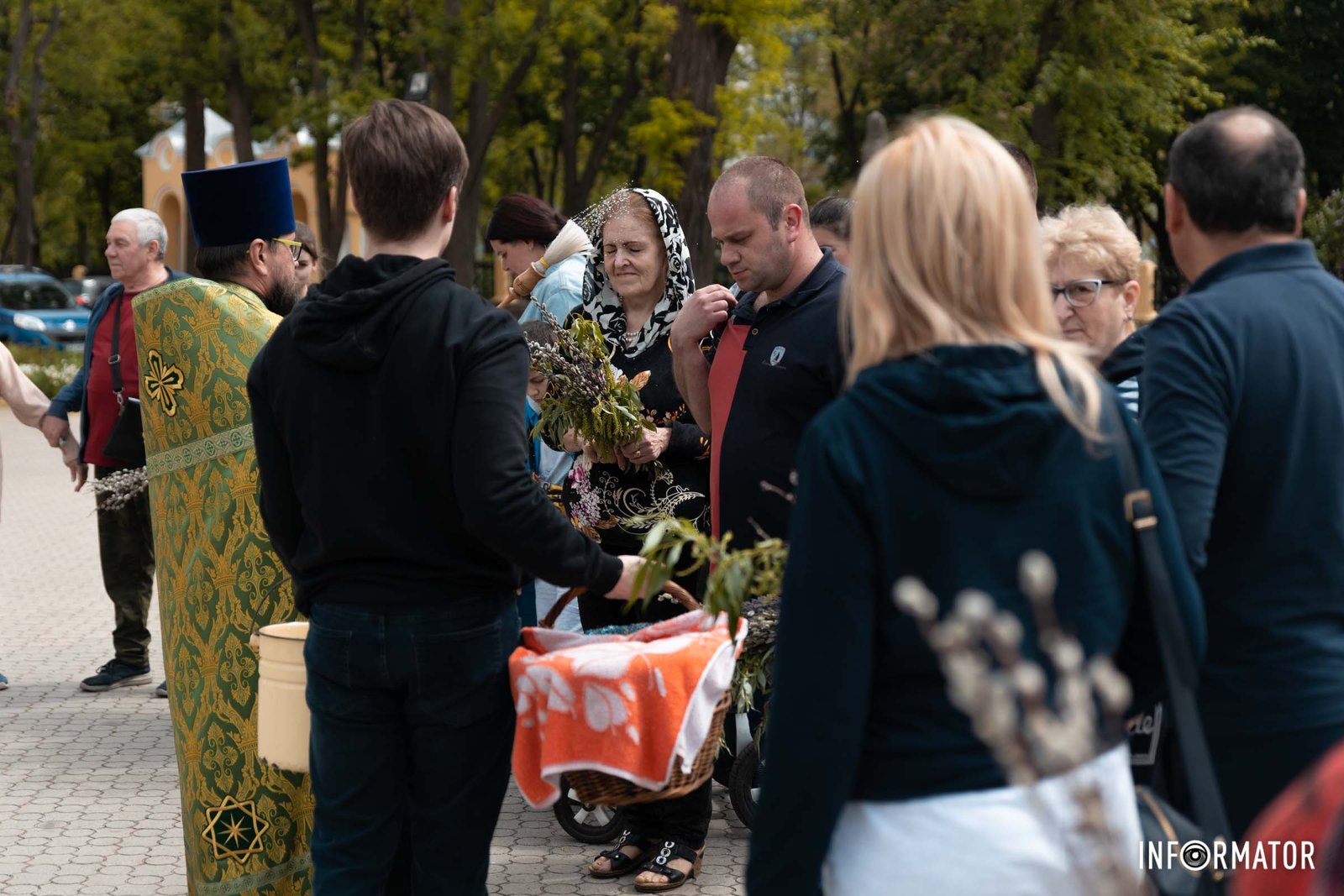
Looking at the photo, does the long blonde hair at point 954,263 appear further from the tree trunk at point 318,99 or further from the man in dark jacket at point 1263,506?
the tree trunk at point 318,99

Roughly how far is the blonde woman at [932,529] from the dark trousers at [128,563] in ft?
21.3

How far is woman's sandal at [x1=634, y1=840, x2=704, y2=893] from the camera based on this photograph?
196 inches

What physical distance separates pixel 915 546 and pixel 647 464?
3057 millimetres

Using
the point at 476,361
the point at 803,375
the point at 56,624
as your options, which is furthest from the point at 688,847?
the point at 56,624

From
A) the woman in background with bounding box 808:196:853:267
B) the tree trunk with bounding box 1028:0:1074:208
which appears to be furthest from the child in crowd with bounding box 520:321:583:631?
the tree trunk with bounding box 1028:0:1074:208

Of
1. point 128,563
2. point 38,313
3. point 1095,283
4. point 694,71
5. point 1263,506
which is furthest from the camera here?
point 38,313

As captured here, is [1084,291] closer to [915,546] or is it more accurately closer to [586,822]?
[915,546]

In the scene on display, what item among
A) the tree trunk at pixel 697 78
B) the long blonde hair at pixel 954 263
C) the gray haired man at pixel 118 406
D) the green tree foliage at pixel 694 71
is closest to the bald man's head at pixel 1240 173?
the long blonde hair at pixel 954 263

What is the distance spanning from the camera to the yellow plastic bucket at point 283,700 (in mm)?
3506

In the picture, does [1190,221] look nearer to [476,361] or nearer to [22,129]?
[476,361]

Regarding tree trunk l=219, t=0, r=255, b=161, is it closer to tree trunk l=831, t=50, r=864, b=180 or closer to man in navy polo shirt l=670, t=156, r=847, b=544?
tree trunk l=831, t=50, r=864, b=180

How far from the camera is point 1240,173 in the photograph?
8.91 feet

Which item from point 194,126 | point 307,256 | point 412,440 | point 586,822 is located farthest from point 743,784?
point 194,126

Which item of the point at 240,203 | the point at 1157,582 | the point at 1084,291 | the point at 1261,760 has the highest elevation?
the point at 240,203
